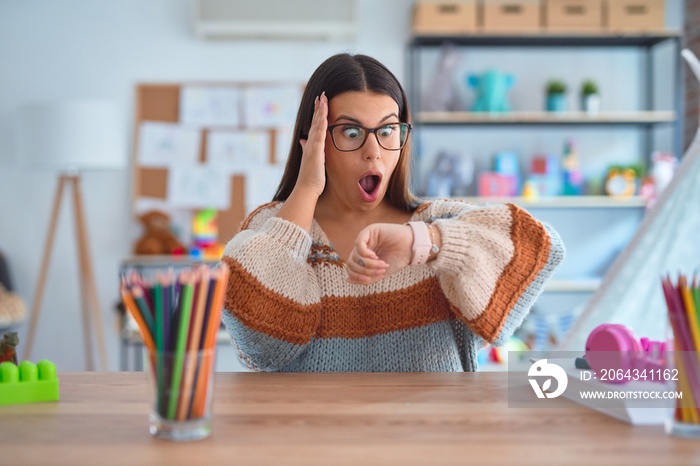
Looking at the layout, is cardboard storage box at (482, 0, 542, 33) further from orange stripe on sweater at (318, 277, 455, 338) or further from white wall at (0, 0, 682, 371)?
orange stripe on sweater at (318, 277, 455, 338)

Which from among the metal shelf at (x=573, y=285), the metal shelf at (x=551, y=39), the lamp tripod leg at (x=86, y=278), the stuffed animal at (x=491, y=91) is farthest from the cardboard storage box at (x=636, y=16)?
the lamp tripod leg at (x=86, y=278)

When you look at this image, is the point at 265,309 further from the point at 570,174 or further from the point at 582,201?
the point at 570,174

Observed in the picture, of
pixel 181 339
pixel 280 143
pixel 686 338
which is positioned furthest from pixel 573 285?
pixel 181 339

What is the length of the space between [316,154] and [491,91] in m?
2.67

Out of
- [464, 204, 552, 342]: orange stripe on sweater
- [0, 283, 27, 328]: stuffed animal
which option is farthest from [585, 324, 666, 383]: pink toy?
[0, 283, 27, 328]: stuffed animal

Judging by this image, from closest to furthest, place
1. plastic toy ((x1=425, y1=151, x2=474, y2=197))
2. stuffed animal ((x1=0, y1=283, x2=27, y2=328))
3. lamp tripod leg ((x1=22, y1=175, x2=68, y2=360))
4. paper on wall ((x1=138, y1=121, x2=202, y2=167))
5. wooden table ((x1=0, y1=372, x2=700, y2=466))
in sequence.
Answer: wooden table ((x1=0, y1=372, x2=700, y2=466))
stuffed animal ((x1=0, y1=283, x2=27, y2=328))
lamp tripod leg ((x1=22, y1=175, x2=68, y2=360))
plastic toy ((x1=425, y1=151, x2=474, y2=197))
paper on wall ((x1=138, y1=121, x2=202, y2=167))

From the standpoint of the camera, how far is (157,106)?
159 inches

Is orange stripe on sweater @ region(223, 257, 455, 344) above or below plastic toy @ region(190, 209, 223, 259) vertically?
above

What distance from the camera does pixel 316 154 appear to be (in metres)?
1.32

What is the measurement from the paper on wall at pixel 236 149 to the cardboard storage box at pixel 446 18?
99cm

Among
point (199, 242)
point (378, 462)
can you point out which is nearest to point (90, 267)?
point (199, 242)

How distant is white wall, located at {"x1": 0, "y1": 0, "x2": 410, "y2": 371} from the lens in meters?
4.01

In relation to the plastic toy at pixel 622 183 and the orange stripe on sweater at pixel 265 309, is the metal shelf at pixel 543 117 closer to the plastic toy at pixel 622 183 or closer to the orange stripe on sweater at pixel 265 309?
the plastic toy at pixel 622 183

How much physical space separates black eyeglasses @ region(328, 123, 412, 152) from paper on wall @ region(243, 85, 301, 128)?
2785 millimetres
